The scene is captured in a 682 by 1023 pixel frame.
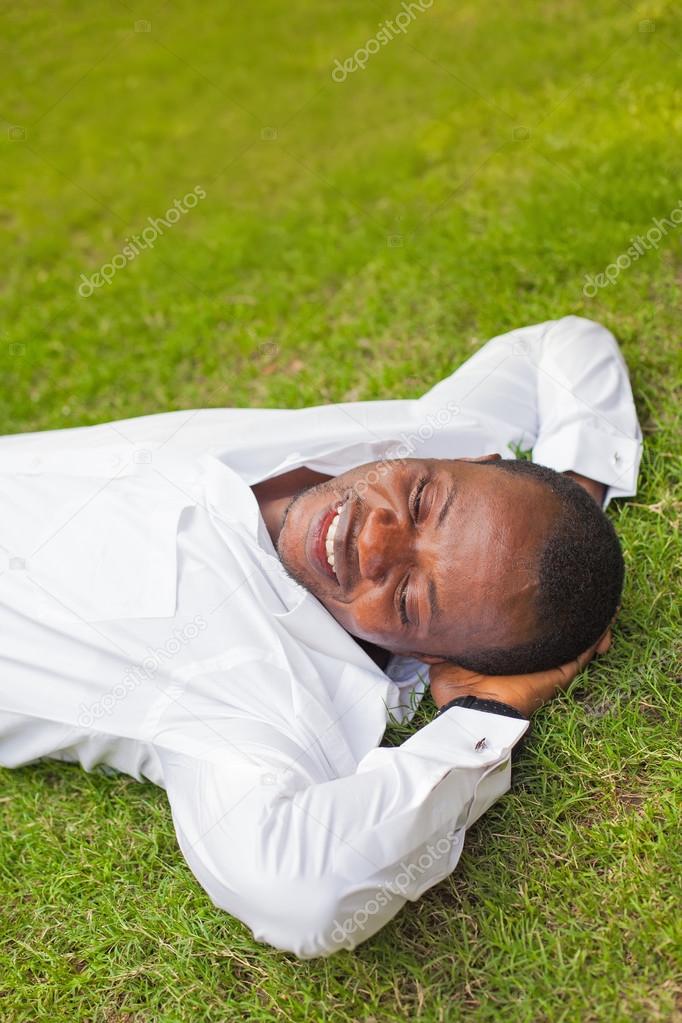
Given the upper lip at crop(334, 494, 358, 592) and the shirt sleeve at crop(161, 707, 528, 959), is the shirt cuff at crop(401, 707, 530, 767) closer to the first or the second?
the shirt sleeve at crop(161, 707, 528, 959)

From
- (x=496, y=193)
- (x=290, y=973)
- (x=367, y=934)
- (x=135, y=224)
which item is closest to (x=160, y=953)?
(x=290, y=973)

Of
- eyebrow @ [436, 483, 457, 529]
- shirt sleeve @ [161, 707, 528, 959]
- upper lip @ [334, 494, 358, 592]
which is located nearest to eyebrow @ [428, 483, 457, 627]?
eyebrow @ [436, 483, 457, 529]

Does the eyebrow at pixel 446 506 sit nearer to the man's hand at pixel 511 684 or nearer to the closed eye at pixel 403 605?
the closed eye at pixel 403 605

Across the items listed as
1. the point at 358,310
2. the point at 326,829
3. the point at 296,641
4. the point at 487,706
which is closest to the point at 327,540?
the point at 296,641

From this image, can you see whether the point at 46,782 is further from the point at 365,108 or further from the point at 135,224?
the point at 365,108

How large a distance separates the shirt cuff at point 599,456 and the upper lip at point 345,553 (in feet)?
3.71

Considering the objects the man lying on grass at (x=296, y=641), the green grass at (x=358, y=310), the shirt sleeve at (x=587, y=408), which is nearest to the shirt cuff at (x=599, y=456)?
the shirt sleeve at (x=587, y=408)

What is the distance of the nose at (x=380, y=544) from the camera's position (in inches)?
127

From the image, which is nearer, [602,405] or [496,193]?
[602,405]

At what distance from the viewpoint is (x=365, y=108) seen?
303 inches

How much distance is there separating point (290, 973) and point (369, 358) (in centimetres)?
327

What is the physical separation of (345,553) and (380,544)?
165mm

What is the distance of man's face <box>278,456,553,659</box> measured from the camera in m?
3.19

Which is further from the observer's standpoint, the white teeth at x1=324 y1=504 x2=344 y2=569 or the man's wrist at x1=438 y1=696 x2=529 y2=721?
the white teeth at x1=324 y1=504 x2=344 y2=569
